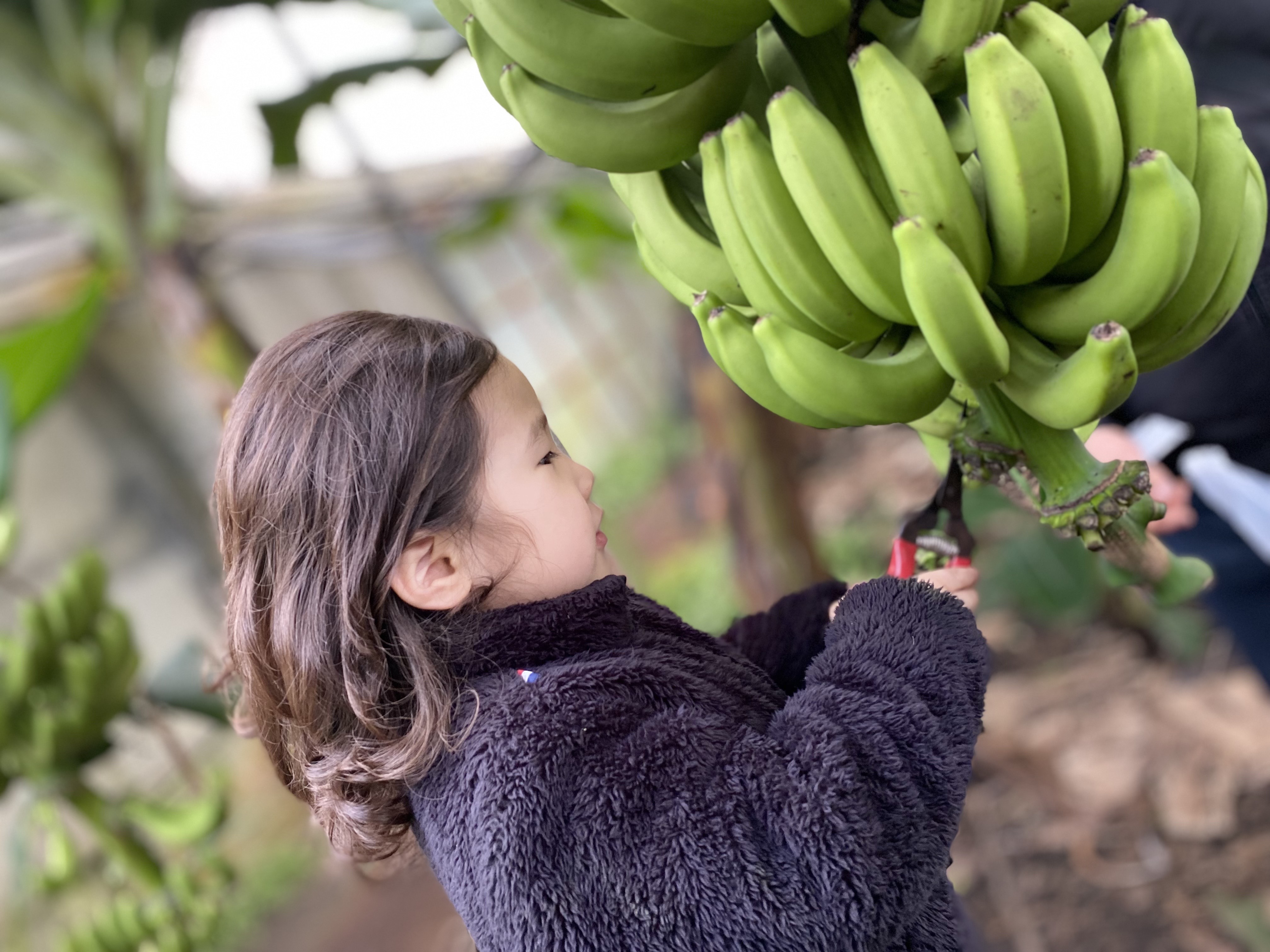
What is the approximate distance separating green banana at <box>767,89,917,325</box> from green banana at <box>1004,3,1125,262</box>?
0.11 meters

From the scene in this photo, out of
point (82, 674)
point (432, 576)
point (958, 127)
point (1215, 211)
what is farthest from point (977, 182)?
point (82, 674)

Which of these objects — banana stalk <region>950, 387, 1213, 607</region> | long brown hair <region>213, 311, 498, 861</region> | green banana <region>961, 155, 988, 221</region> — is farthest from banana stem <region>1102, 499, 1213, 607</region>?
long brown hair <region>213, 311, 498, 861</region>

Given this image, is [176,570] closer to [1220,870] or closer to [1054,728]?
[1054,728]

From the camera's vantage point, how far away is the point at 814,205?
20.5 inches

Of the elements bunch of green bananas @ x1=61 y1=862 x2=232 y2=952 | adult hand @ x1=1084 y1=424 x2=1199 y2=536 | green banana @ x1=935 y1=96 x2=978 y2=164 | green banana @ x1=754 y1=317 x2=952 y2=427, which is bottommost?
bunch of green bananas @ x1=61 y1=862 x2=232 y2=952

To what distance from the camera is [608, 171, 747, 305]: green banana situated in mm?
612

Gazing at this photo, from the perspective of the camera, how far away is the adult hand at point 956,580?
2.21 feet

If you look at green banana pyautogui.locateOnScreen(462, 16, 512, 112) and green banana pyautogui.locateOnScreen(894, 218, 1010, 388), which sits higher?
green banana pyautogui.locateOnScreen(462, 16, 512, 112)

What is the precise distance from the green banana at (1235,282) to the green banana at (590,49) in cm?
35

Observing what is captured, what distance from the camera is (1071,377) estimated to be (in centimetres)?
50

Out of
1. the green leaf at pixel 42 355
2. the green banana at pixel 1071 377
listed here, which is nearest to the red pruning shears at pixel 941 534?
the green banana at pixel 1071 377

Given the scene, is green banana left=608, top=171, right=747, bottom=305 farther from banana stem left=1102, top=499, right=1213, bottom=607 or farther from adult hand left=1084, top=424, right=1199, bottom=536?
adult hand left=1084, top=424, right=1199, bottom=536

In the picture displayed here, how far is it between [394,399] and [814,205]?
13.8 inches

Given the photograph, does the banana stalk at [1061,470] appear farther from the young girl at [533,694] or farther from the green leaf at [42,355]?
the green leaf at [42,355]
